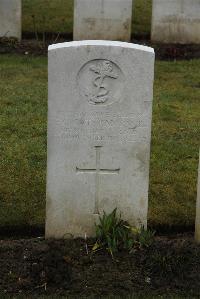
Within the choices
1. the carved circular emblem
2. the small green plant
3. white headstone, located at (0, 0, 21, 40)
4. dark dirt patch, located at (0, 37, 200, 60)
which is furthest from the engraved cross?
white headstone, located at (0, 0, 21, 40)

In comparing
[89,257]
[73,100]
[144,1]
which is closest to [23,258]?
[89,257]

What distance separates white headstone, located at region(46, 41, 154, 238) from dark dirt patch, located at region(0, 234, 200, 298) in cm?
32

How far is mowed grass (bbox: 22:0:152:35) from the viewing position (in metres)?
14.7

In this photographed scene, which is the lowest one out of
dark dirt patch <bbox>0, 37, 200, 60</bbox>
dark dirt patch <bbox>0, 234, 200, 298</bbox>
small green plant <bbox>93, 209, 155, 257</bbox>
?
dark dirt patch <bbox>0, 234, 200, 298</bbox>

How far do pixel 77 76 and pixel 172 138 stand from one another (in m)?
3.20

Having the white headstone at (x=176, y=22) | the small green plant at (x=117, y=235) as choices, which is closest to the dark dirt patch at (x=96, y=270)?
the small green plant at (x=117, y=235)

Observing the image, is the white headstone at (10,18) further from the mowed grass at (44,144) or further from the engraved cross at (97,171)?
the engraved cross at (97,171)

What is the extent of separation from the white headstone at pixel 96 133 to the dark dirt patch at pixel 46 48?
7.54m

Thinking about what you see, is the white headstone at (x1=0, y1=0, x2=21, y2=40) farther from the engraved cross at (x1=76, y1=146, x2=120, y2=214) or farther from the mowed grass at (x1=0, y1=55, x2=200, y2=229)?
the engraved cross at (x1=76, y1=146, x2=120, y2=214)

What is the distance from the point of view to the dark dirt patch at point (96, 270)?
17.5 ft

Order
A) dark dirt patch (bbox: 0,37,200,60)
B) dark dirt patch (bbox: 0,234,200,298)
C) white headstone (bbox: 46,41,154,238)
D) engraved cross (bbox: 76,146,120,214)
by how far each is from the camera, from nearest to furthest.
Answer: dark dirt patch (bbox: 0,234,200,298) < white headstone (bbox: 46,41,154,238) < engraved cross (bbox: 76,146,120,214) < dark dirt patch (bbox: 0,37,200,60)

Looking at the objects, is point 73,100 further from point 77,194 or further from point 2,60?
point 2,60

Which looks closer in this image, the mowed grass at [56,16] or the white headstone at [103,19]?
the white headstone at [103,19]

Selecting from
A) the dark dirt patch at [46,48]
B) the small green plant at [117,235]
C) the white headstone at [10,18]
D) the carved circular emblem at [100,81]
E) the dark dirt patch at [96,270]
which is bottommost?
the dark dirt patch at [96,270]
